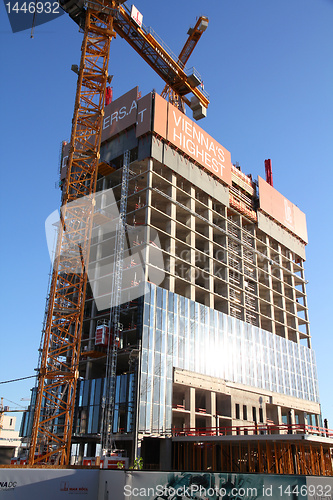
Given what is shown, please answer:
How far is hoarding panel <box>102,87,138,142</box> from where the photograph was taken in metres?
69.6

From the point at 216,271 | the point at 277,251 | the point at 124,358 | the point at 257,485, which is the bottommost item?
the point at 257,485

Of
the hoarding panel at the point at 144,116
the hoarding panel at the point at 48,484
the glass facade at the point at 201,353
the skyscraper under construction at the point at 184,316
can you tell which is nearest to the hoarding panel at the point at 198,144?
the skyscraper under construction at the point at 184,316

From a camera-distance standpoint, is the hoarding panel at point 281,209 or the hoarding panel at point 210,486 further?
the hoarding panel at point 281,209

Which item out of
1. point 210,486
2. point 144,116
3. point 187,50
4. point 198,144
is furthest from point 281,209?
point 210,486

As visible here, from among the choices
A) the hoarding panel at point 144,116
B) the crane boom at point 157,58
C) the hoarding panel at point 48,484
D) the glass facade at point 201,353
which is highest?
the crane boom at point 157,58

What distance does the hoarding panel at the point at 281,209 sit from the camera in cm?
9050

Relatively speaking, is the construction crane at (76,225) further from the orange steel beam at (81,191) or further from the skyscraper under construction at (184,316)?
the skyscraper under construction at (184,316)

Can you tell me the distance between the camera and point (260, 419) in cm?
7038

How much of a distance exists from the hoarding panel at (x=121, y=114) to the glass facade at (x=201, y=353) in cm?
2654

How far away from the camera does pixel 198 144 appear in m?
74.4

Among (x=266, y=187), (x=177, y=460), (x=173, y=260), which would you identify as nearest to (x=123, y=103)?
(x=173, y=260)

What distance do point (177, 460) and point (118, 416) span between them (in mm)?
7884

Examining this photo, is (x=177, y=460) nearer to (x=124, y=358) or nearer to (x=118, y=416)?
(x=118, y=416)

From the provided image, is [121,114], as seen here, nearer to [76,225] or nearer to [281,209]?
[76,225]
